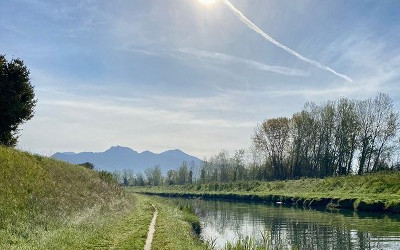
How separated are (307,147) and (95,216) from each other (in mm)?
84328

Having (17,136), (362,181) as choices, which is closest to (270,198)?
(362,181)

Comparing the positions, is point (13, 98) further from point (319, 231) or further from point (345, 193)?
point (345, 193)

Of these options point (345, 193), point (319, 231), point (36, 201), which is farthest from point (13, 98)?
point (345, 193)

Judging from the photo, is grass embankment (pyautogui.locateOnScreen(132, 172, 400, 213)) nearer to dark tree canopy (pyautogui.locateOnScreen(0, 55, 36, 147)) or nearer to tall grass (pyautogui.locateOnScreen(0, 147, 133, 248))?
tall grass (pyautogui.locateOnScreen(0, 147, 133, 248))

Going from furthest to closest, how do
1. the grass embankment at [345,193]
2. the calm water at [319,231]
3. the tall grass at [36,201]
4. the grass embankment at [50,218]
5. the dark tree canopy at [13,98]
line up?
the grass embankment at [345,193], the dark tree canopy at [13,98], the calm water at [319,231], the tall grass at [36,201], the grass embankment at [50,218]

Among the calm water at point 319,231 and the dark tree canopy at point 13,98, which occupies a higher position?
the dark tree canopy at point 13,98

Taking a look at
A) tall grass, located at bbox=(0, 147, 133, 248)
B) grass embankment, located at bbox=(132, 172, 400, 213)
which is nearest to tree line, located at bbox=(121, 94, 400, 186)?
grass embankment, located at bbox=(132, 172, 400, 213)

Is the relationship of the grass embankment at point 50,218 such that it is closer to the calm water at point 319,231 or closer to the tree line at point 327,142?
the calm water at point 319,231

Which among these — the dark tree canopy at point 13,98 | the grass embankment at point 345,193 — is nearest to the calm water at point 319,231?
the grass embankment at point 345,193

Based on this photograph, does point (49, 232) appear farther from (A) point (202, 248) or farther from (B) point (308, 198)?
(B) point (308, 198)

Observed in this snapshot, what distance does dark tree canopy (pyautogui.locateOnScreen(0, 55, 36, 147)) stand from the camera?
114 feet

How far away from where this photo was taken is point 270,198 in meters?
78.2

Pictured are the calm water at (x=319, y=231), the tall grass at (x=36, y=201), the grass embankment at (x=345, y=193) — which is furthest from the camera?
the grass embankment at (x=345, y=193)

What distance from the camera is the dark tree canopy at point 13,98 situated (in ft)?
114
